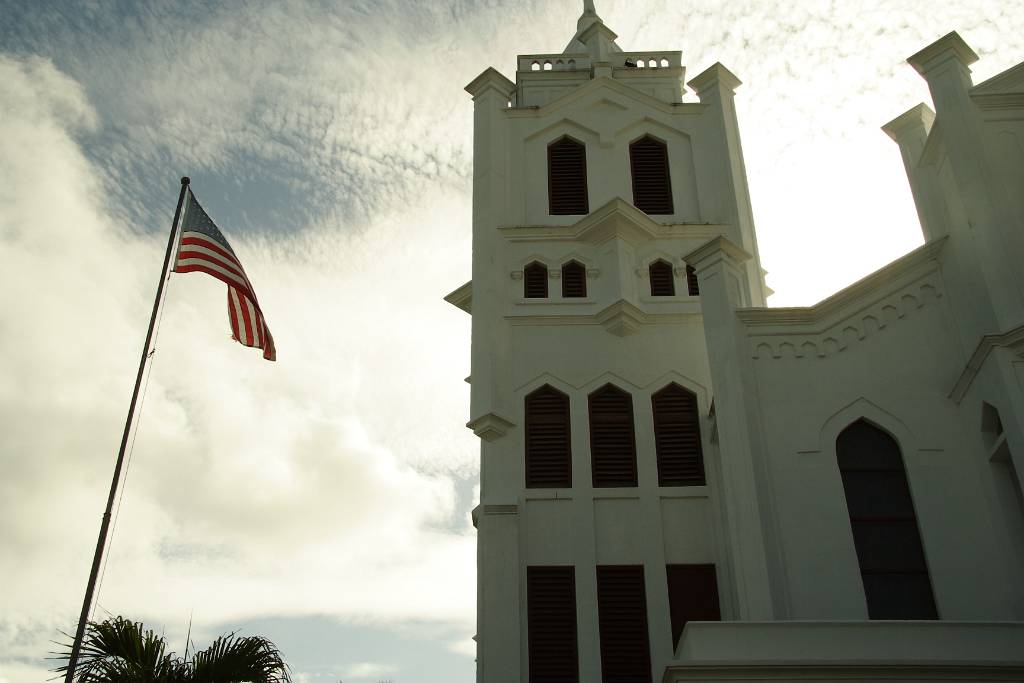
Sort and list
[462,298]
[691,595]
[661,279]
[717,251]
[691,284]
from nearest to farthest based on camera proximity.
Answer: [717,251], [691,595], [691,284], [661,279], [462,298]

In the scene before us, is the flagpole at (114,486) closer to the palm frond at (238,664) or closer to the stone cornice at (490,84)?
the palm frond at (238,664)

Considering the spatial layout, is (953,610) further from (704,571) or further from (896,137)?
(896,137)

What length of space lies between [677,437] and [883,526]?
14.8 feet

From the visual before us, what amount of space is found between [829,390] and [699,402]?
337 cm

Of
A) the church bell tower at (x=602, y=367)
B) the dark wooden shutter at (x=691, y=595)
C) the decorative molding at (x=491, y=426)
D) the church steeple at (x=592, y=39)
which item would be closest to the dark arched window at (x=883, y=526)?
the church bell tower at (x=602, y=367)

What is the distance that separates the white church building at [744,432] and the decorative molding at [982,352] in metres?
0.04

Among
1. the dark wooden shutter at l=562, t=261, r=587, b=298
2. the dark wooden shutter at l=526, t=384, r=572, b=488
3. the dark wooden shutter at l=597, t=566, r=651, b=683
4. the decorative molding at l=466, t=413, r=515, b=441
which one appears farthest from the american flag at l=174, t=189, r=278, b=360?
the dark wooden shutter at l=597, t=566, r=651, b=683

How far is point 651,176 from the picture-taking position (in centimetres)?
2284

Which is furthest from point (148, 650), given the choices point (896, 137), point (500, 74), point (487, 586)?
point (500, 74)

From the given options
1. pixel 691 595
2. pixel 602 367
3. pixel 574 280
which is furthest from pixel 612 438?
pixel 574 280

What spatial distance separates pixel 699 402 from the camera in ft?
61.8

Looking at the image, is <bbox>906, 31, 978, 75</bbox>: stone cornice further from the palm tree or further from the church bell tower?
the palm tree

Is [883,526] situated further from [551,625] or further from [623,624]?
[551,625]

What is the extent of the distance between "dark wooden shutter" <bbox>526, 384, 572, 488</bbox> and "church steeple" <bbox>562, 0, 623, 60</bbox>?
36.2ft
